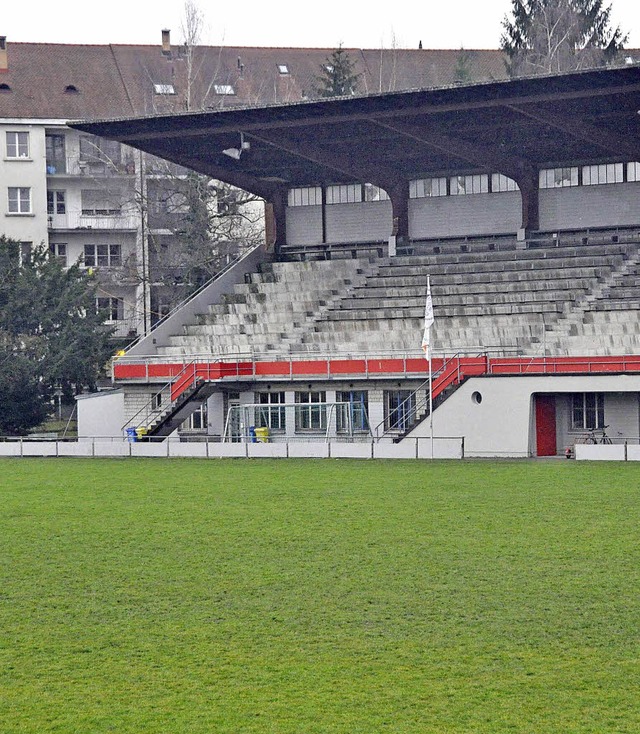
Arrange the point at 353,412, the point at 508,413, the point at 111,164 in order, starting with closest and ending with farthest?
1. the point at 508,413
2. the point at 353,412
3. the point at 111,164

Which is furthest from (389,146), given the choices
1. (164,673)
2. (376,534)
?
(164,673)

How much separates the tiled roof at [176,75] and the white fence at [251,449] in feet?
126

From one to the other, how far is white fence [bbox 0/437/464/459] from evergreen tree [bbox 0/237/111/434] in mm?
8891

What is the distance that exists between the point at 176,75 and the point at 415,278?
3798cm

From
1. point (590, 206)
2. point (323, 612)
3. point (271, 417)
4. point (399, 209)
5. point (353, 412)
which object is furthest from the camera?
point (399, 209)

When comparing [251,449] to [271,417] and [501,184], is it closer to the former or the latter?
[271,417]

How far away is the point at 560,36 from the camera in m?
90.5

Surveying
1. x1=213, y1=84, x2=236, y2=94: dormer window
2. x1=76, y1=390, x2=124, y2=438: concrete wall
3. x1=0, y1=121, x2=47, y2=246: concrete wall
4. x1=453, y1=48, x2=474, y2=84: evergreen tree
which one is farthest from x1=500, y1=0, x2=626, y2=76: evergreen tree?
x1=76, y1=390, x2=124, y2=438: concrete wall

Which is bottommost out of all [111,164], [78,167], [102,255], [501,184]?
[102,255]

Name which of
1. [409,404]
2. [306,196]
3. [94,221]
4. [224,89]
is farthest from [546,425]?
[94,221]

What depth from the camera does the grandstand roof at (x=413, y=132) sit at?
164 ft

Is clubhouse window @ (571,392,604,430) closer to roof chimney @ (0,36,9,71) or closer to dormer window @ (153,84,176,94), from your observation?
dormer window @ (153,84,176,94)

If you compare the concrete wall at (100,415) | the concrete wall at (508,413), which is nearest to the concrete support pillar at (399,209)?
the concrete wall at (100,415)

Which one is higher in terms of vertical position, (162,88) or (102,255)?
(162,88)
